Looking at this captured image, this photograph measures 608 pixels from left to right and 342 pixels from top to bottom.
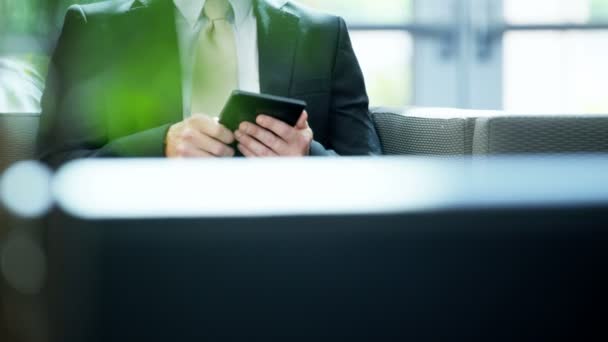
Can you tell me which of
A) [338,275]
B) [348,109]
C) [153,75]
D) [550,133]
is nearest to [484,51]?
[348,109]

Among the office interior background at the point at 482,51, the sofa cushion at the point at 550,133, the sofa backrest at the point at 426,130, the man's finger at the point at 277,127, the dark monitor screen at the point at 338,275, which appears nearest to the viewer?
the dark monitor screen at the point at 338,275

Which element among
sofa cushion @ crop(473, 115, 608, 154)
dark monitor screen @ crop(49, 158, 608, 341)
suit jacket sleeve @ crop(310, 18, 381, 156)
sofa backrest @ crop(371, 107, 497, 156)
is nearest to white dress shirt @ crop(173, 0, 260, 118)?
suit jacket sleeve @ crop(310, 18, 381, 156)

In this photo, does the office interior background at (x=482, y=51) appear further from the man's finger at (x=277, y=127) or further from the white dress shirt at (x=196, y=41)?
the man's finger at (x=277, y=127)

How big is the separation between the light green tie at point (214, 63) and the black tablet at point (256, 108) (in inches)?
16.1

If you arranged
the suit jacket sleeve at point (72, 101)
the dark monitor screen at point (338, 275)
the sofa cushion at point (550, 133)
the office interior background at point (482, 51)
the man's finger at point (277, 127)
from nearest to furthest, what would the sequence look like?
1. the dark monitor screen at point (338, 275)
2. the sofa cushion at point (550, 133)
3. the man's finger at point (277, 127)
4. the suit jacket sleeve at point (72, 101)
5. the office interior background at point (482, 51)

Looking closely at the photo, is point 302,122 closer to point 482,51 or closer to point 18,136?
point 18,136

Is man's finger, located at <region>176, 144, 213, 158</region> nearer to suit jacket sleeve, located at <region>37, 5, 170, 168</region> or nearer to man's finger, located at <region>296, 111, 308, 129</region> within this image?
man's finger, located at <region>296, 111, 308, 129</region>

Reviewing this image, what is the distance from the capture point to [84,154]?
158 cm

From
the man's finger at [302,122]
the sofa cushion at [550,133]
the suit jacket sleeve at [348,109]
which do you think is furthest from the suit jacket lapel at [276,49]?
the sofa cushion at [550,133]

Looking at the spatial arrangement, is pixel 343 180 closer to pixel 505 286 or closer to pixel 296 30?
pixel 505 286

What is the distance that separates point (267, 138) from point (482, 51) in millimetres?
2242

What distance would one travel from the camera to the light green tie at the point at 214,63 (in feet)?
5.73

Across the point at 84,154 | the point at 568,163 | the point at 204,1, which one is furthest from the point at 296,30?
the point at 568,163

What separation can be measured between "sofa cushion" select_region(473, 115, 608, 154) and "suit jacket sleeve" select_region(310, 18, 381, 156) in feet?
1.70
